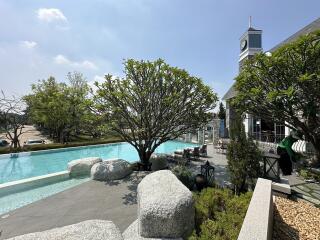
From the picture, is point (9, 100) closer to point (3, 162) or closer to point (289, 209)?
point (3, 162)

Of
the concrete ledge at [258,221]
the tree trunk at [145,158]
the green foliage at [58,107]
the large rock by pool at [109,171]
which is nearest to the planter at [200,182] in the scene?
the concrete ledge at [258,221]

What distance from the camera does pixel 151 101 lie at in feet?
38.6

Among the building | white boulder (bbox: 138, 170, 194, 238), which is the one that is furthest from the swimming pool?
the building

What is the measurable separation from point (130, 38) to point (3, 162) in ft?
51.3

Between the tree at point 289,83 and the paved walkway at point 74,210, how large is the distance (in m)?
7.57

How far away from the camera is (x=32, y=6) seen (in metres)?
9.45

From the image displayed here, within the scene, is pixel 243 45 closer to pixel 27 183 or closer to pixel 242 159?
pixel 242 159

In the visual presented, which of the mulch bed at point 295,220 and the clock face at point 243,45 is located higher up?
the clock face at point 243,45

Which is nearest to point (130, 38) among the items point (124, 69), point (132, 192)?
point (124, 69)

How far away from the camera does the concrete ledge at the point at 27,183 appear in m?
9.45

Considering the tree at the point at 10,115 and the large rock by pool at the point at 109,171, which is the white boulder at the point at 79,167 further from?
the tree at the point at 10,115

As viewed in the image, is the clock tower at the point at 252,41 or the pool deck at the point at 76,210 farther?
the clock tower at the point at 252,41

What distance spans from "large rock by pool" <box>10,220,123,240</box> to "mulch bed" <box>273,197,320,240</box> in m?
3.63

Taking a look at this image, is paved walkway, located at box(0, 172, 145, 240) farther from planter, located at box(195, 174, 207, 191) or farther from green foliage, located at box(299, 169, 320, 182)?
green foliage, located at box(299, 169, 320, 182)
